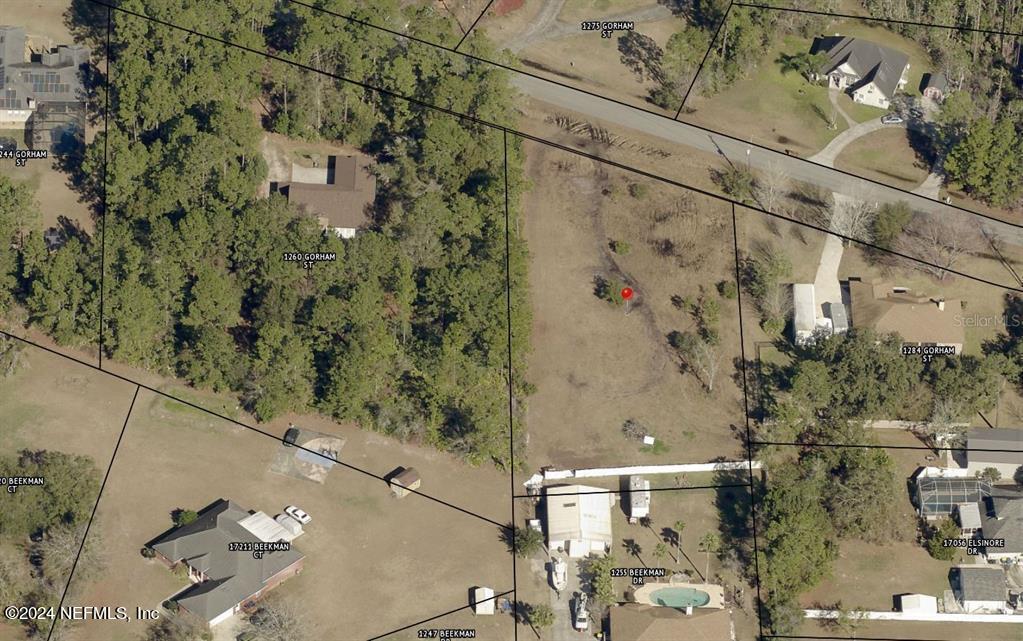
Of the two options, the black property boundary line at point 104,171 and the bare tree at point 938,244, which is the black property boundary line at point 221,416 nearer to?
the black property boundary line at point 104,171

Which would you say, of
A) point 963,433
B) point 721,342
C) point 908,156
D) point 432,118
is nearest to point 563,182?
point 432,118

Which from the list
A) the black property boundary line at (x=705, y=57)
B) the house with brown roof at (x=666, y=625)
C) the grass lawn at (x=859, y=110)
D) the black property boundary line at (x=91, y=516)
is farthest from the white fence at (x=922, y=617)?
the black property boundary line at (x=705, y=57)

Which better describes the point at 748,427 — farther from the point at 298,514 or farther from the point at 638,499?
the point at 298,514

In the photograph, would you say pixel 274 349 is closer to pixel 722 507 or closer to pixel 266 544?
pixel 266 544

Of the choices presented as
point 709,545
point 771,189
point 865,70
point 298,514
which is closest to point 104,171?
point 298,514

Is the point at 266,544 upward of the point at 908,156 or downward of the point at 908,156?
downward
